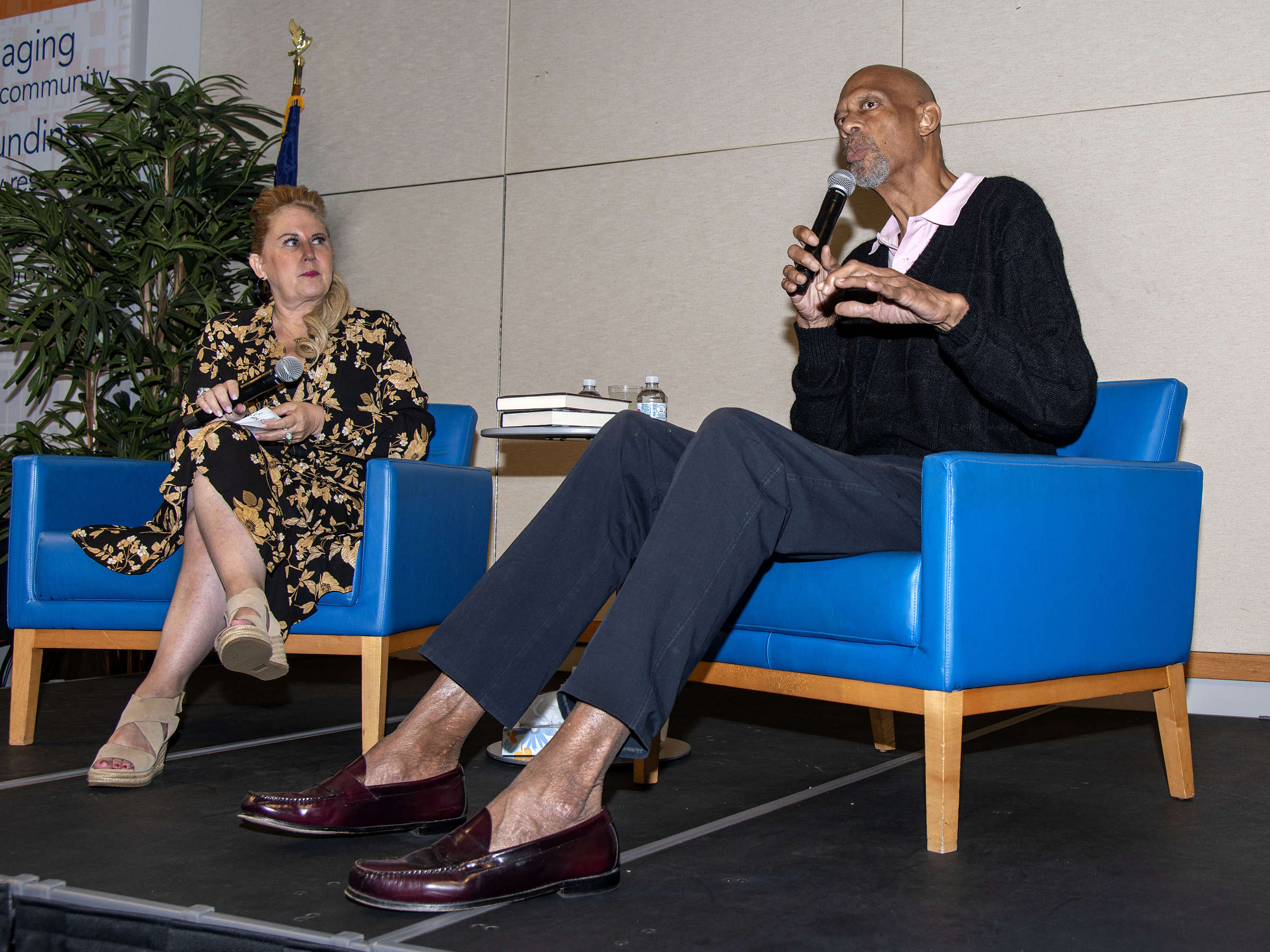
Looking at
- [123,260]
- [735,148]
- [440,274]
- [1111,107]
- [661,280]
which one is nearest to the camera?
[1111,107]

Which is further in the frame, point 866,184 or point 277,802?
point 866,184

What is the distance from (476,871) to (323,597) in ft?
3.37

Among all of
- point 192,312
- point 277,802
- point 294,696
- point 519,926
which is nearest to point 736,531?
point 519,926

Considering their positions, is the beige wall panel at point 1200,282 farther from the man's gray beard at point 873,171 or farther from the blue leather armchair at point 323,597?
the blue leather armchair at point 323,597

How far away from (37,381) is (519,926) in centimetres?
310

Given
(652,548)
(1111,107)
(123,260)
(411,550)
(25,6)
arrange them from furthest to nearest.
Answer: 1. (25,6)
2. (123,260)
3. (1111,107)
4. (411,550)
5. (652,548)

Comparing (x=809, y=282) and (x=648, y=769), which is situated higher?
(x=809, y=282)

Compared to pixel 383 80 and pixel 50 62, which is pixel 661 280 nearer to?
pixel 383 80

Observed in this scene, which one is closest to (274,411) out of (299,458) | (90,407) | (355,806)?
(299,458)

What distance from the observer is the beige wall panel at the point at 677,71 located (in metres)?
3.25

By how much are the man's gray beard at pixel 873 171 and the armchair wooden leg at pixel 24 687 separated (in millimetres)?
1948

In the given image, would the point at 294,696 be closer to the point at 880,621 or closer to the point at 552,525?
the point at 552,525

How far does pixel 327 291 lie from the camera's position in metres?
2.57

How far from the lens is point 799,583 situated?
171 centimetres
